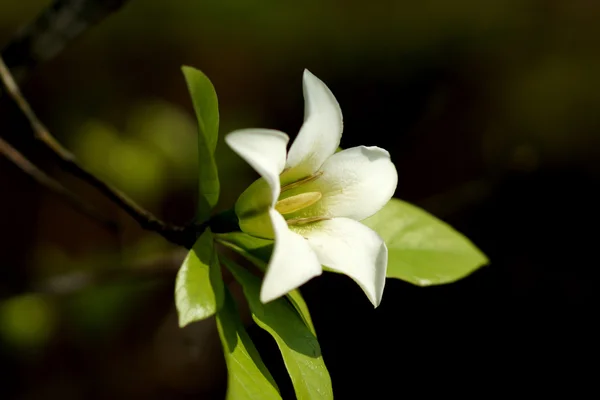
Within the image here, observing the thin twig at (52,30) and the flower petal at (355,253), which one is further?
the thin twig at (52,30)

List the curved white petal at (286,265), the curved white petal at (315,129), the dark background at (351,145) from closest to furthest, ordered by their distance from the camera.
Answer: the curved white petal at (286,265)
the curved white petal at (315,129)
the dark background at (351,145)

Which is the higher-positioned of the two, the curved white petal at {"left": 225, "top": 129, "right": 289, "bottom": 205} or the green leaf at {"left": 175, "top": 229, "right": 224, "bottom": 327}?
the curved white petal at {"left": 225, "top": 129, "right": 289, "bottom": 205}

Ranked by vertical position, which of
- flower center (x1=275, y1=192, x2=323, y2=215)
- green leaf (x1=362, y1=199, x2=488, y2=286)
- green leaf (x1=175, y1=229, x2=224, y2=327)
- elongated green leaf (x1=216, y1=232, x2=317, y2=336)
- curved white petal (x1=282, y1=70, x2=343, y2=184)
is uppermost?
curved white petal (x1=282, y1=70, x2=343, y2=184)

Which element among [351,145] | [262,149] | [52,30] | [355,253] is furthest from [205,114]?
[351,145]

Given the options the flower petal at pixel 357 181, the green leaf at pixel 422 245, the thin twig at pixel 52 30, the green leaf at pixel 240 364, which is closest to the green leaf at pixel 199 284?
the green leaf at pixel 240 364

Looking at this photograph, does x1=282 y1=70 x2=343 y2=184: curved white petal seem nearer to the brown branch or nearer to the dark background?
the brown branch

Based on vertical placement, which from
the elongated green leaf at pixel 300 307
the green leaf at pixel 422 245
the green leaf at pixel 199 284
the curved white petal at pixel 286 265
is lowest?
the green leaf at pixel 422 245

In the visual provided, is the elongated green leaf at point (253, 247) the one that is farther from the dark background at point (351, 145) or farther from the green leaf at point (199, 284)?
the dark background at point (351, 145)

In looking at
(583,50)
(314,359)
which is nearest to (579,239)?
(583,50)

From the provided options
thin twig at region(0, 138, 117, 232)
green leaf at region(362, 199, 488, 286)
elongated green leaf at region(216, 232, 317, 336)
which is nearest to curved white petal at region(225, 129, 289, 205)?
elongated green leaf at region(216, 232, 317, 336)
